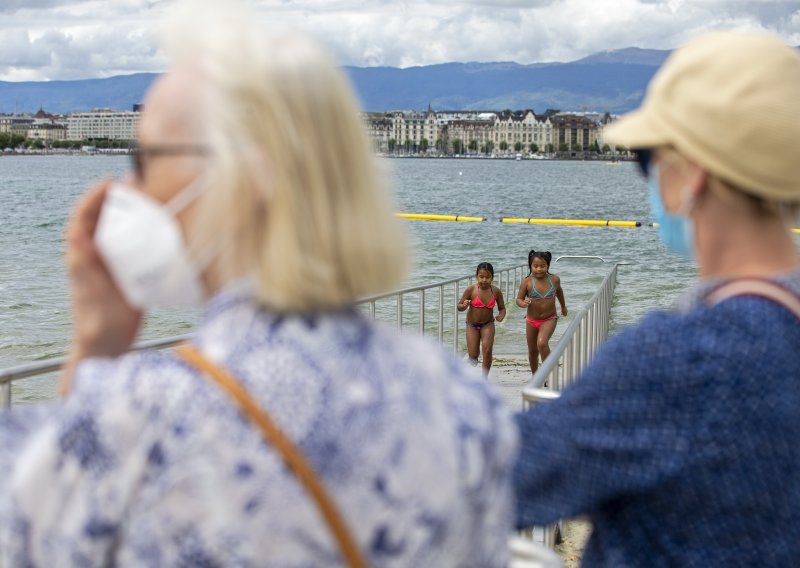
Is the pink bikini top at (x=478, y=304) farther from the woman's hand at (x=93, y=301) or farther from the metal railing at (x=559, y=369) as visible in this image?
the woman's hand at (x=93, y=301)

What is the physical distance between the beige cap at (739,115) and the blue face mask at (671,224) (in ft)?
0.30

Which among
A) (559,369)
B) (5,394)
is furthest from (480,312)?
(5,394)

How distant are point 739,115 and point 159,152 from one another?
35.5 inches

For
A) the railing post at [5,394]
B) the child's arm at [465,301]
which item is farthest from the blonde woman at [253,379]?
the child's arm at [465,301]

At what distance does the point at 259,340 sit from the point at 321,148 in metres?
0.23

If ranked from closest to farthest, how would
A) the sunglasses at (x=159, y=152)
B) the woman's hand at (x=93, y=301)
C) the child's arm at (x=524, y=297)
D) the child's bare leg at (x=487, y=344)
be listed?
the sunglasses at (x=159, y=152), the woman's hand at (x=93, y=301), the child's bare leg at (x=487, y=344), the child's arm at (x=524, y=297)

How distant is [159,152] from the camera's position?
1.35 meters

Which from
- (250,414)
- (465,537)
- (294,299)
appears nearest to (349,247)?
(294,299)

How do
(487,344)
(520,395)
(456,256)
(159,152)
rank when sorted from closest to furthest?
(159,152), (520,395), (487,344), (456,256)

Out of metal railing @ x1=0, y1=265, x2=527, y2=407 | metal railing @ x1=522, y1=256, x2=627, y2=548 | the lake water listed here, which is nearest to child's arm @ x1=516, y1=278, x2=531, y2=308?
metal railing @ x1=0, y1=265, x2=527, y2=407

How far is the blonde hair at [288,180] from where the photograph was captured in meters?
1.28

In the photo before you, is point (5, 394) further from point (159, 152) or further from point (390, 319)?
point (390, 319)

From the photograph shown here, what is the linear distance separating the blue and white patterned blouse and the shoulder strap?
24.7 inches

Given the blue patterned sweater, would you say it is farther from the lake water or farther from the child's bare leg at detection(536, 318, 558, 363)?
the child's bare leg at detection(536, 318, 558, 363)
